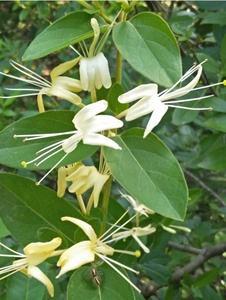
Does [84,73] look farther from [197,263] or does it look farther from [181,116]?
[197,263]

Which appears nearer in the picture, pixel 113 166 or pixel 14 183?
pixel 113 166

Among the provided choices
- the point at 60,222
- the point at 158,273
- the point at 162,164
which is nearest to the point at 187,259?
the point at 158,273

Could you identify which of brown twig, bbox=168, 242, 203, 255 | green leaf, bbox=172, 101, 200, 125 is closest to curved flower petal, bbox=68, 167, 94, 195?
green leaf, bbox=172, 101, 200, 125

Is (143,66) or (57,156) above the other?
(143,66)

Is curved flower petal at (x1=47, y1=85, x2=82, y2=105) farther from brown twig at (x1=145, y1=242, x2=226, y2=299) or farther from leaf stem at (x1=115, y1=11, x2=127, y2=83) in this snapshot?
brown twig at (x1=145, y1=242, x2=226, y2=299)

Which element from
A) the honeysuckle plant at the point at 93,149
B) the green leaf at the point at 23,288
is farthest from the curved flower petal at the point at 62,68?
the green leaf at the point at 23,288

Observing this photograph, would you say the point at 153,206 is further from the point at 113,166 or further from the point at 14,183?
the point at 14,183

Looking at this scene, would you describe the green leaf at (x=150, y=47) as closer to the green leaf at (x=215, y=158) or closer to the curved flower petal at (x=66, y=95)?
the curved flower petal at (x=66, y=95)
